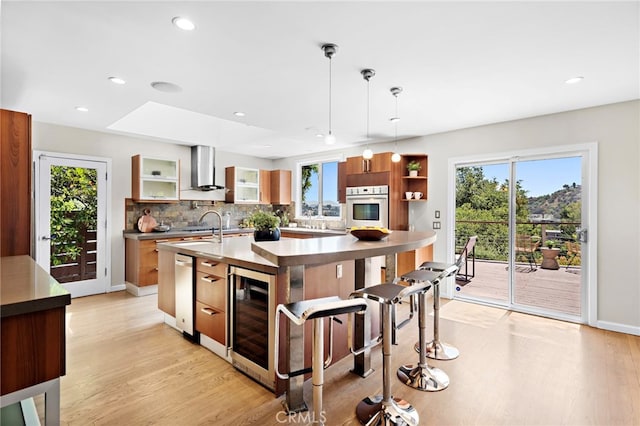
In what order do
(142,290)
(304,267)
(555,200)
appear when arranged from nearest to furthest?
(304,267), (555,200), (142,290)

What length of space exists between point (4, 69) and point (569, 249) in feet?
20.0

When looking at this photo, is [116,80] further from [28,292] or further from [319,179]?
[319,179]

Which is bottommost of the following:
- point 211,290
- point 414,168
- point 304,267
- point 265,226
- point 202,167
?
point 211,290

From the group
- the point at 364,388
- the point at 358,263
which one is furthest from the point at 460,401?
the point at 358,263

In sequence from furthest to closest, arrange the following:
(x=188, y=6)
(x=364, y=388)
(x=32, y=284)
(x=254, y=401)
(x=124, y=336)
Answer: (x=124, y=336)
(x=364, y=388)
(x=254, y=401)
(x=188, y=6)
(x=32, y=284)

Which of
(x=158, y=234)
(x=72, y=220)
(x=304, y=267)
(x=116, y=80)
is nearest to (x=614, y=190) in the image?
(x=304, y=267)

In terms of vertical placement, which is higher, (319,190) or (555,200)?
(319,190)

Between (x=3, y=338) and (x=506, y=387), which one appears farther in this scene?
(x=506, y=387)

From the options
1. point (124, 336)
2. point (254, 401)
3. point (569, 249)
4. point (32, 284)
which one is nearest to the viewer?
point (32, 284)

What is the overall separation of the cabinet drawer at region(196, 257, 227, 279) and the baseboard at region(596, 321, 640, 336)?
4.16 m

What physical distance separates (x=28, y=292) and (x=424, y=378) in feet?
8.07

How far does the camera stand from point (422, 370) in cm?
248

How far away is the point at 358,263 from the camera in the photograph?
9.06 ft

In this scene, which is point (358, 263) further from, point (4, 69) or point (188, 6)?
point (4, 69)
